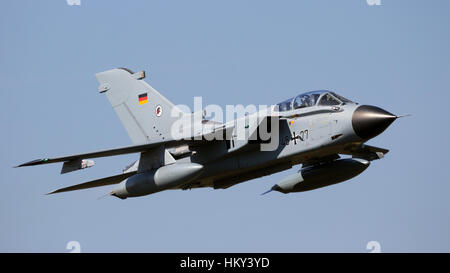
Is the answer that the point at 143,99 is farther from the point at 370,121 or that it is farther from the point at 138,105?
the point at 370,121

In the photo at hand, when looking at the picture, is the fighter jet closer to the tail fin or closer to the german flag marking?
the tail fin

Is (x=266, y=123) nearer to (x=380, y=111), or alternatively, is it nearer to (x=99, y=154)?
(x=380, y=111)

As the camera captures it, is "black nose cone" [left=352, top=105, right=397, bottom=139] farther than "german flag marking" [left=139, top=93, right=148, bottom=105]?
No

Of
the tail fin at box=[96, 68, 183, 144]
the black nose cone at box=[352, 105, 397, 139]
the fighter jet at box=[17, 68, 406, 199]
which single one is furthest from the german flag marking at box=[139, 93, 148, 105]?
the black nose cone at box=[352, 105, 397, 139]

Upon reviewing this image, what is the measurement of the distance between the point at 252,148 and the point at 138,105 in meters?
5.17

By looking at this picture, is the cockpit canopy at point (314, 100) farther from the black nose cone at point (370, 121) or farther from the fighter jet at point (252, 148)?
the black nose cone at point (370, 121)

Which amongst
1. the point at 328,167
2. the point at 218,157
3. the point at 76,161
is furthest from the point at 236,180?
the point at 76,161

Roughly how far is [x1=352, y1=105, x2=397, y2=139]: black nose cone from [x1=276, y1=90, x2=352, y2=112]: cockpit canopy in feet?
2.77

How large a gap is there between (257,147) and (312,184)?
2625 mm

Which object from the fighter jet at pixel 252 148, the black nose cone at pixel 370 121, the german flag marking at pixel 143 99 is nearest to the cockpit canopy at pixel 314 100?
the fighter jet at pixel 252 148

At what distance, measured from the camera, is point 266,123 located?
787 inches

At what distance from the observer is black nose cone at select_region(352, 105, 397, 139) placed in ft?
61.8

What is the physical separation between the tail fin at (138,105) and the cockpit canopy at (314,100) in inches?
165

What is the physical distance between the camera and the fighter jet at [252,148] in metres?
19.4
